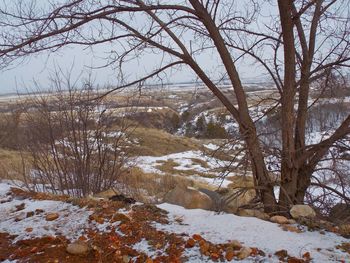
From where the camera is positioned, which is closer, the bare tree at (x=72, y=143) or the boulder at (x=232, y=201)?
the boulder at (x=232, y=201)

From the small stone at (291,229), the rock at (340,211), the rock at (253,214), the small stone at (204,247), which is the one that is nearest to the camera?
the small stone at (204,247)

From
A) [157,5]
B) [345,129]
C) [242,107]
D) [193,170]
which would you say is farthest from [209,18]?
[193,170]

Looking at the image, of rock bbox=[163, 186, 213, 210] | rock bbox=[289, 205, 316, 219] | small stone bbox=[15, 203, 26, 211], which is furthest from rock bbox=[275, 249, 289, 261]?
small stone bbox=[15, 203, 26, 211]

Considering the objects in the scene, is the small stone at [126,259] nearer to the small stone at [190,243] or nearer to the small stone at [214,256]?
the small stone at [190,243]

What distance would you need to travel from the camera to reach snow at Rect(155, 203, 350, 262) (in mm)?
2736

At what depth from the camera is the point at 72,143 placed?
22.1 ft

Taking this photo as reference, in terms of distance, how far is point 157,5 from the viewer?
4.59m

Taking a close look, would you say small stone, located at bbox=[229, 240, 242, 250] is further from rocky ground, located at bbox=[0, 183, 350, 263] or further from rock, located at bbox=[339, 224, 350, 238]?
rock, located at bbox=[339, 224, 350, 238]

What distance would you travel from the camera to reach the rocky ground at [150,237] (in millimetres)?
2729

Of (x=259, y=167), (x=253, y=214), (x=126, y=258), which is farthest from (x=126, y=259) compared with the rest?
(x=259, y=167)

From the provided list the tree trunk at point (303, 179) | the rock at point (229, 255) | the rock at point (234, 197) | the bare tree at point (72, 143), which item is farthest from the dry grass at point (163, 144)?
the rock at point (229, 255)

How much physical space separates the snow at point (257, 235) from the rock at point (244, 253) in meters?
0.13

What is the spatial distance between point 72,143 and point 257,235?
178 inches

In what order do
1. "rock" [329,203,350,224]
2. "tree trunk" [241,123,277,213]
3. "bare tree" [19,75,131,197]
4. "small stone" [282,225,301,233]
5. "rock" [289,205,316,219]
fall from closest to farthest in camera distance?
1. "small stone" [282,225,301,233]
2. "rock" [289,205,316,219]
3. "tree trunk" [241,123,277,213]
4. "rock" [329,203,350,224]
5. "bare tree" [19,75,131,197]
